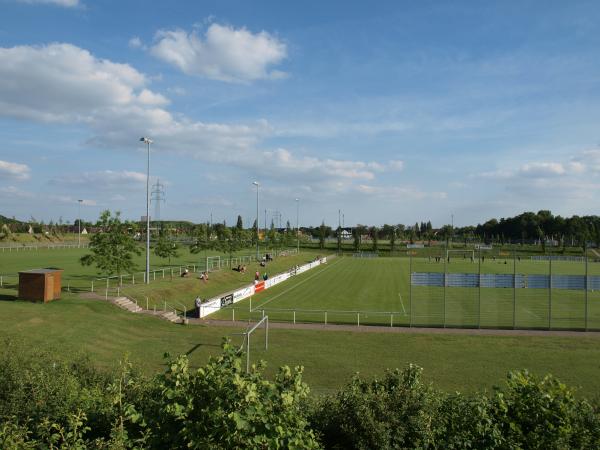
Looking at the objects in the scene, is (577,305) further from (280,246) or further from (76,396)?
(280,246)

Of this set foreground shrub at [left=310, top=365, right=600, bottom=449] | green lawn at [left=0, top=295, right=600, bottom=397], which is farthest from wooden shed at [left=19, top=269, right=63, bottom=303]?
foreground shrub at [left=310, top=365, right=600, bottom=449]

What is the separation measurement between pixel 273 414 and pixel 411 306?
27.0 metres

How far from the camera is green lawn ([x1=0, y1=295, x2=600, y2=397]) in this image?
2025 cm

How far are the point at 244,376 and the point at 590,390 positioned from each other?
55.8ft

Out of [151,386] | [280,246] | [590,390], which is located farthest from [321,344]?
[280,246]

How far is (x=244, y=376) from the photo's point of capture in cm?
698

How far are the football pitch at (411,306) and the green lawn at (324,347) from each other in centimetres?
Answer: 282

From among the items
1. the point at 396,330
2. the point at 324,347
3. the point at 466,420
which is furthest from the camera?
the point at 396,330

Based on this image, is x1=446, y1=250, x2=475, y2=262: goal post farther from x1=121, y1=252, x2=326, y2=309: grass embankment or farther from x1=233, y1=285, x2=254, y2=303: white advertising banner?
x1=233, y1=285, x2=254, y2=303: white advertising banner

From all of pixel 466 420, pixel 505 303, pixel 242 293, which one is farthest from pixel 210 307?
pixel 466 420

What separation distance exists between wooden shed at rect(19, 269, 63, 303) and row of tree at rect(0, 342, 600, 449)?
20.0 metres

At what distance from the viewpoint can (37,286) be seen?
27906 millimetres

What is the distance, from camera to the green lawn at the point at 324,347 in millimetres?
20255

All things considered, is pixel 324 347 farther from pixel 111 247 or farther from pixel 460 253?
pixel 460 253
